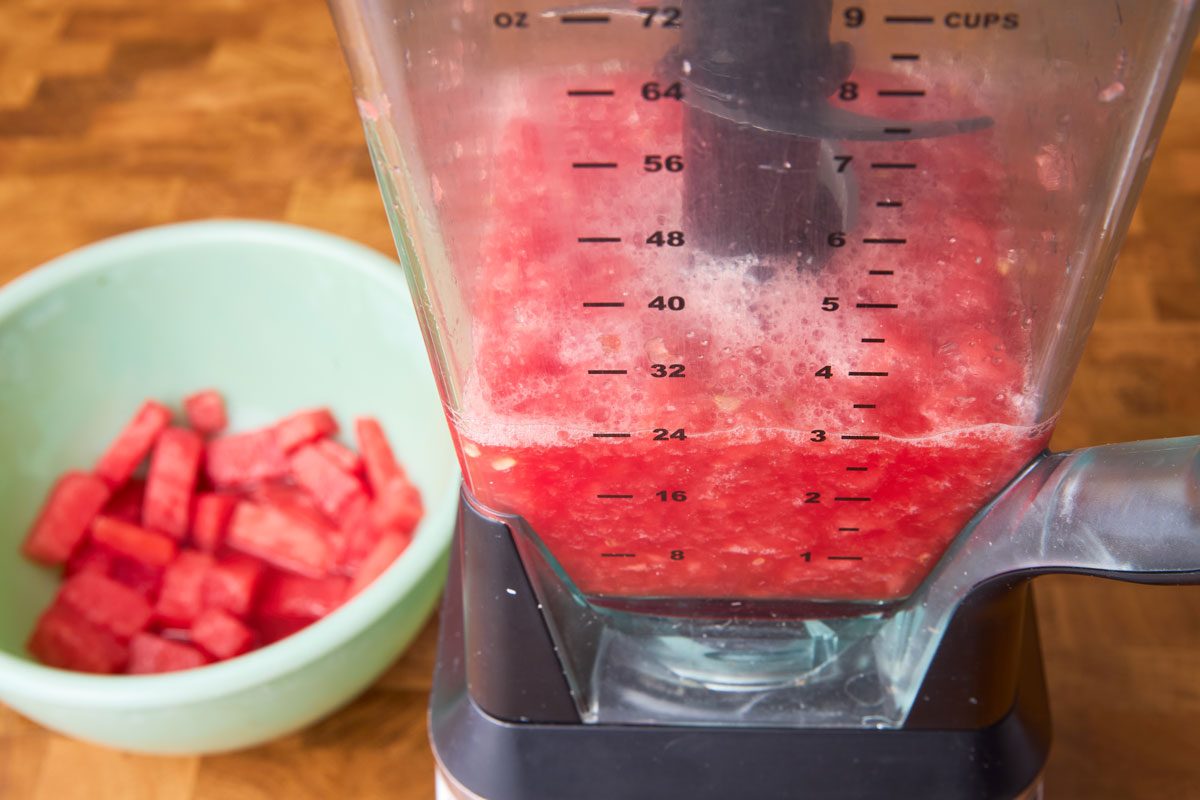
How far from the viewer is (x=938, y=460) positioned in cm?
39

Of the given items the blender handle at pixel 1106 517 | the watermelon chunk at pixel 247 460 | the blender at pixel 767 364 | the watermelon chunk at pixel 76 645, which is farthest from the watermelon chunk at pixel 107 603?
the blender handle at pixel 1106 517

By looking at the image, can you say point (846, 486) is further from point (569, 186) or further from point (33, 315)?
point (33, 315)

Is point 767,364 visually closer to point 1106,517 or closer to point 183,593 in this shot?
point 1106,517

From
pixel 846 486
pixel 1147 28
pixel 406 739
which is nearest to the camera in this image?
pixel 1147 28

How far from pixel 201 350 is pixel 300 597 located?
0.21 m

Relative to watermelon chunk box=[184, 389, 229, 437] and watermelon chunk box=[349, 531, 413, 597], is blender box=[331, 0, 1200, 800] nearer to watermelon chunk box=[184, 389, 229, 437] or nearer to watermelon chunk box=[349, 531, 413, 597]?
watermelon chunk box=[349, 531, 413, 597]

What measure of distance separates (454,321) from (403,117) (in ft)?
0.24

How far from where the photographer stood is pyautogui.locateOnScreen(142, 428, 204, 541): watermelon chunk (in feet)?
2.41

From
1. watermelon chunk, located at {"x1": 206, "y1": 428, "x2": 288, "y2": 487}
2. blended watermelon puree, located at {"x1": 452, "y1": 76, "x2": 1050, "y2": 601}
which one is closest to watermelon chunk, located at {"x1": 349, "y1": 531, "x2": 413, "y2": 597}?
watermelon chunk, located at {"x1": 206, "y1": 428, "x2": 288, "y2": 487}

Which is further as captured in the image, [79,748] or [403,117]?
[79,748]

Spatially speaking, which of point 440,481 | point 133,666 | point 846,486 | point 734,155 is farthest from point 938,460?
point 133,666

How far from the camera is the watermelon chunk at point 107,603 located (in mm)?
673

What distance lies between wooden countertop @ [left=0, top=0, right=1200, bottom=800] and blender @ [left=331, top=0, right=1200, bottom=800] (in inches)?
6.7

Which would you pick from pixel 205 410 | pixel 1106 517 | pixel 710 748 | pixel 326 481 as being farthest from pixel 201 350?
pixel 1106 517
